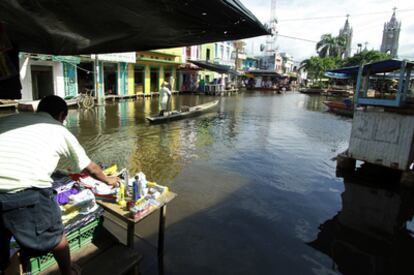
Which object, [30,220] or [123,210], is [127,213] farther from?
[30,220]

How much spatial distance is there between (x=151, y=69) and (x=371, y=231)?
2543 cm

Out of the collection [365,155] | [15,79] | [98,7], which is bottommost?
[365,155]

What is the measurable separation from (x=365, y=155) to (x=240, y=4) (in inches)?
238

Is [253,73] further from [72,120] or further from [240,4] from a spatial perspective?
[240,4]

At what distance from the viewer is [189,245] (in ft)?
12.7

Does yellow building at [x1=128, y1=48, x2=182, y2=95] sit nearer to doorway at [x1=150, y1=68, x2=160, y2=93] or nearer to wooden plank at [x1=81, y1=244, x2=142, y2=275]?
doorway at [x1=150, y1=68, x2=160, y2=93]

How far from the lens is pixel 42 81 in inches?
718

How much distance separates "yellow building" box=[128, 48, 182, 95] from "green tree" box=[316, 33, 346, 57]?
36112mm

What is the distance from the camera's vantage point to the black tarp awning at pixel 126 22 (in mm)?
1954

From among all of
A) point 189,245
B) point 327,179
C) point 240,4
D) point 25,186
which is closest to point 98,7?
point 240,4

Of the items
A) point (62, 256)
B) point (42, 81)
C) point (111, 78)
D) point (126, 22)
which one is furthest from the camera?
point (111, 78)

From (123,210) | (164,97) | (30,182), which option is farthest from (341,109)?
(30,182)

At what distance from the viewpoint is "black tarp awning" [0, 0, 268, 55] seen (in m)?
1.95

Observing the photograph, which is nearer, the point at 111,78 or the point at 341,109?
the point at 341,109
